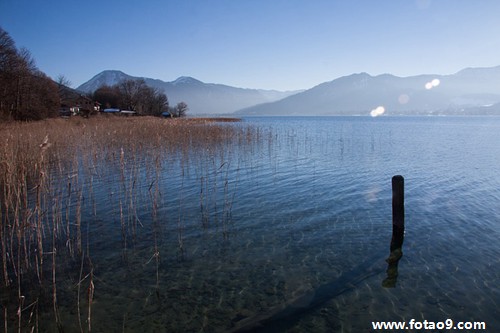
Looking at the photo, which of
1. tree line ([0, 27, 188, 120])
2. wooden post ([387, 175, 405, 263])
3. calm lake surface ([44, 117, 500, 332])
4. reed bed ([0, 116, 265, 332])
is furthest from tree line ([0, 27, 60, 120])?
wooden post ([387, 175, 405, 263])

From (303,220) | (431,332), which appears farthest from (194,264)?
(431,332)

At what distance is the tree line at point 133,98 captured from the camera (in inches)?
3501

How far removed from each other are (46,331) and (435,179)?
16.4 metres

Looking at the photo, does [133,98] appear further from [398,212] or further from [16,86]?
[398,212]

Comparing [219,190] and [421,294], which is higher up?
[219,190]

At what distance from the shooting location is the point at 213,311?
16.0 feet

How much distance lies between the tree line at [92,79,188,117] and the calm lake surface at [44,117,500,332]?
270 feet

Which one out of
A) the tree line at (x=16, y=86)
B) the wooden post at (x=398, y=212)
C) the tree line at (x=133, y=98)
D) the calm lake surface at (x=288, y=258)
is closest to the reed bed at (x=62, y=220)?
the calm lake surface at (x=288, y=258)

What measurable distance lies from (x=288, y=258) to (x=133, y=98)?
93.2 m

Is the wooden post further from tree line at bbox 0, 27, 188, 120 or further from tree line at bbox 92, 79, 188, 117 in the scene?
tree line at bbox 92, 79, 188, 117

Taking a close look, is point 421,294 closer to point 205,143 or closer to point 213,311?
point 213,311

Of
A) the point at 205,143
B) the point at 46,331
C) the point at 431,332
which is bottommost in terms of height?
the point at 431,332

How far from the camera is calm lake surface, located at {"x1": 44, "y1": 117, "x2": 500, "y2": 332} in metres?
4.82

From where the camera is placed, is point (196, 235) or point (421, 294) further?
point (196, 235)
